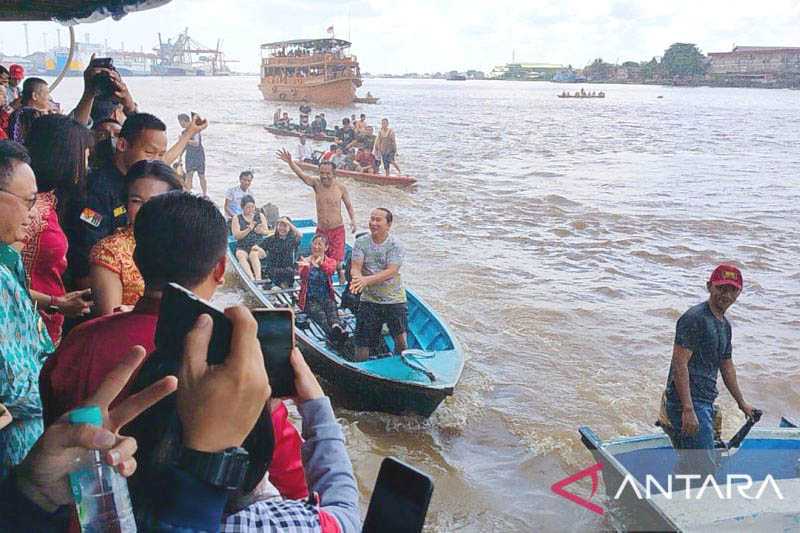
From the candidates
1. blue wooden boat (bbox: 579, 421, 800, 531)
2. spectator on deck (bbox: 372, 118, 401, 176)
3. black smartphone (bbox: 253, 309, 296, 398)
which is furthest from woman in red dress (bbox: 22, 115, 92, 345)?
spectator on deck (bbox: 372, 118, 401, 176)

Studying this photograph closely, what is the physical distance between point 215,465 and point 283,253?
7123 mm

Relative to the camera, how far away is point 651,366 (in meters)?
8.35

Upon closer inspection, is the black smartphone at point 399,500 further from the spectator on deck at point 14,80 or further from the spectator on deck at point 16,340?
the spectator on deck at point 14,80

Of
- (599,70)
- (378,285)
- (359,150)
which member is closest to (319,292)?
(378,285)

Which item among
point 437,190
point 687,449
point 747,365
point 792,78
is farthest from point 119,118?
point 792,78

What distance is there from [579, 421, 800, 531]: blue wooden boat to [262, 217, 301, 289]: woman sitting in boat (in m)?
4.47

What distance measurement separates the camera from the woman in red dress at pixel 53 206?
2.65 metres

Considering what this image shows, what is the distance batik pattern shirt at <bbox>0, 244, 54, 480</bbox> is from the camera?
1.77m

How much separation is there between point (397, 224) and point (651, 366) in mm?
8387

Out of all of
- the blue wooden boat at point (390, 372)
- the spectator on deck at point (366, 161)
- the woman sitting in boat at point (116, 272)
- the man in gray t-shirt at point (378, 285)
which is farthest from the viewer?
the spectator on deck at point (366, 161)

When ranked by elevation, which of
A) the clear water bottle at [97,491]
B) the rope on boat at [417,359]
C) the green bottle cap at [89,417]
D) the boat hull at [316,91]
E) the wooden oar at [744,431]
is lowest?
the rope on boat at [417,359]

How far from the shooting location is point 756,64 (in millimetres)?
96875

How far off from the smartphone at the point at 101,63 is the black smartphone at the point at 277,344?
296cm

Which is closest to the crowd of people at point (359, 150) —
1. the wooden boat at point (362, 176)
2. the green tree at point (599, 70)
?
the wooden boat at point (362, 176)
